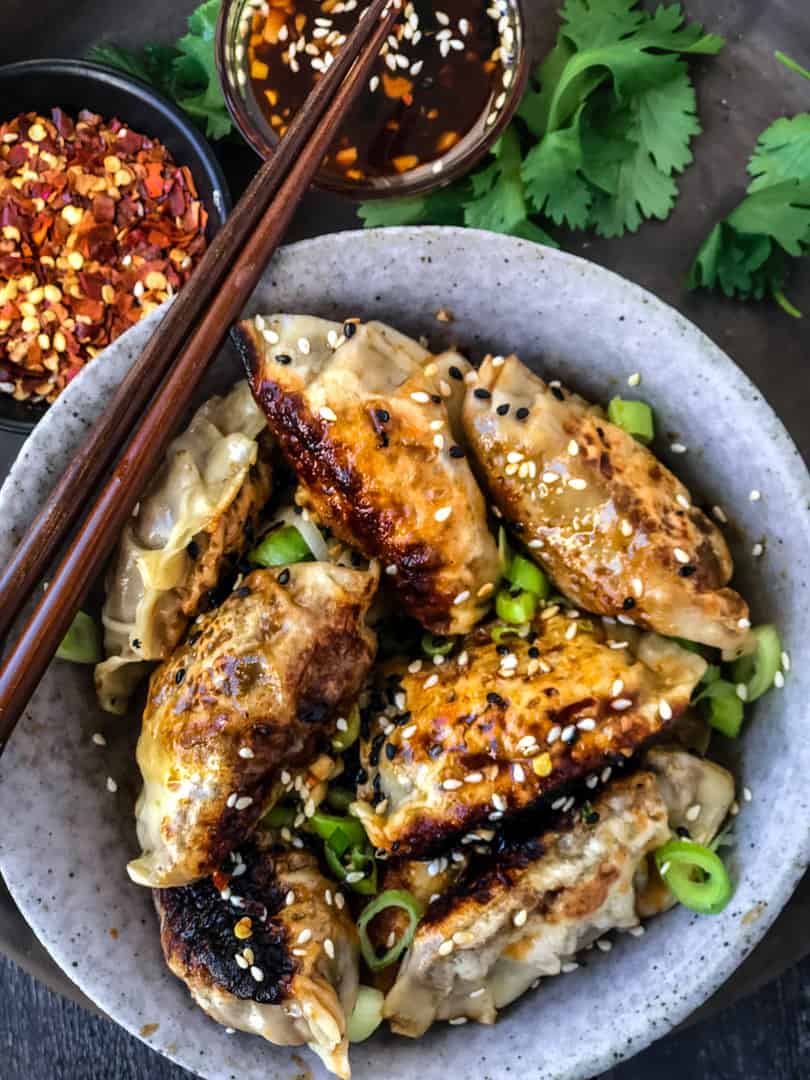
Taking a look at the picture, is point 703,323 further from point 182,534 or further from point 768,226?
point 182,534

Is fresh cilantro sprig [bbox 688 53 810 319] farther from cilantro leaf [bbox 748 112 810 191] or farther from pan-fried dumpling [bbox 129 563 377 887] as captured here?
pan-fried dumpling [bbox 129 563 377 887]

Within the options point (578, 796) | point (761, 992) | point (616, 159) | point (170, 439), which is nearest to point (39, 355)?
point (170, 439)

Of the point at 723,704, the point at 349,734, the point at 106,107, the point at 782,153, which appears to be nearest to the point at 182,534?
the point at 349,734

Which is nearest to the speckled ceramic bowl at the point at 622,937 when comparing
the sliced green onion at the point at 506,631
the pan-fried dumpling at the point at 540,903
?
the pan-fried dumpling at the point at 540,903

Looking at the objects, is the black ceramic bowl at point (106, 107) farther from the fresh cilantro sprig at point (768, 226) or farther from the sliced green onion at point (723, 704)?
the sliced green onion at point (723, 704)

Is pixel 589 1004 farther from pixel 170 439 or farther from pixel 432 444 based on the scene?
pixel 170 439

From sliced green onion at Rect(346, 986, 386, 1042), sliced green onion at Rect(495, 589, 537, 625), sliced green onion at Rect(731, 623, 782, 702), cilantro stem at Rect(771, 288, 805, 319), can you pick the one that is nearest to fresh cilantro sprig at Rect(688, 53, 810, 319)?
cilantro stem at Rect(771, 288, 805, 319)
